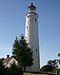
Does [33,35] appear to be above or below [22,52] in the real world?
above

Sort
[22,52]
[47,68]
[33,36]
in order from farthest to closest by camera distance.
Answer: [47,68], [33,36], [22,52]

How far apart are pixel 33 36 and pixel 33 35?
250 mm

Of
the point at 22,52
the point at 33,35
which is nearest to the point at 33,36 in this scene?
the point at 33,35

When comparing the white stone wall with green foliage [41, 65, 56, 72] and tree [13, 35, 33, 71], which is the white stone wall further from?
green foliage [41, 65, 56, 72]

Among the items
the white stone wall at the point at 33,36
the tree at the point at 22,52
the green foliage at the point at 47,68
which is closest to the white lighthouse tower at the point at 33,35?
the white stone wall at the point at 33,36

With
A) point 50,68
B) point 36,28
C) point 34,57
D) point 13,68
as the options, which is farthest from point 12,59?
point 13,68

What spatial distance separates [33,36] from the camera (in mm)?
55688

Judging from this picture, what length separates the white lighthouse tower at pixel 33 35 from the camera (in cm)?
5566

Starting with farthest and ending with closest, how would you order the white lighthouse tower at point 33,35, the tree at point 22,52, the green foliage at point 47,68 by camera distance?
the green foliage at point 47,68 → the white lighthouse tower at point 33,35 → the tree at point 22,52

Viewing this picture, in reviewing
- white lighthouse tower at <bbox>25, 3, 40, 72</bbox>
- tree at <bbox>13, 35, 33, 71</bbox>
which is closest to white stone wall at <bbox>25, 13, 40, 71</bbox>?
white lighthouse tower at <bbox>25, 3, 40, 72</bbox>

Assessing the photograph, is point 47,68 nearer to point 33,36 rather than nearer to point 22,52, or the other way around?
point 33,36

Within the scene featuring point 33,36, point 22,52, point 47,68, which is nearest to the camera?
point 22,52

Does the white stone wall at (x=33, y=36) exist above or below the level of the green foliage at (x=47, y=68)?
above

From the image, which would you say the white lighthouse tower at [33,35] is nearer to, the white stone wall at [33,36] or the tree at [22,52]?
the white stone wall at [33,36]
